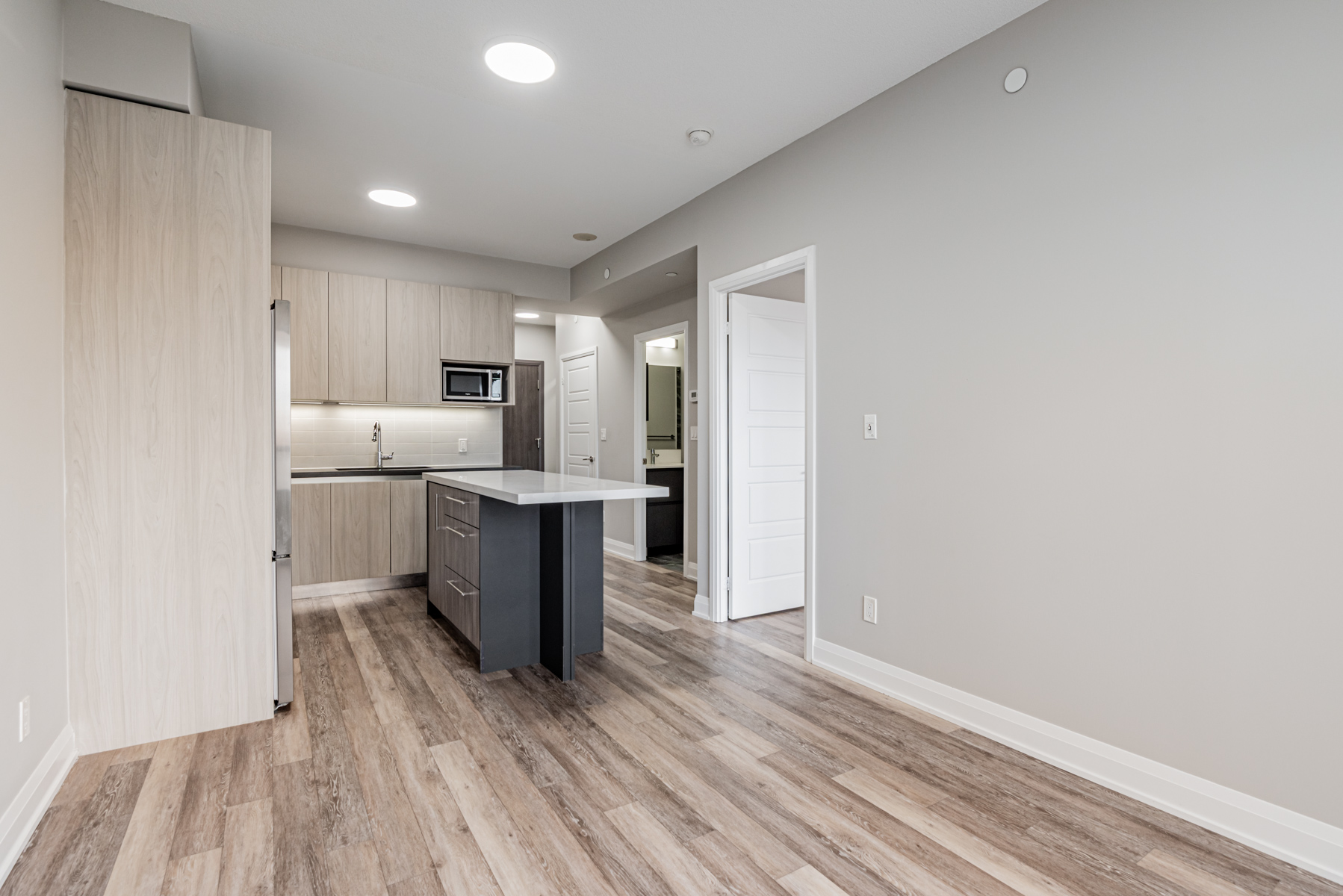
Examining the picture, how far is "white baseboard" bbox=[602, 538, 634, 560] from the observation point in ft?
20.1

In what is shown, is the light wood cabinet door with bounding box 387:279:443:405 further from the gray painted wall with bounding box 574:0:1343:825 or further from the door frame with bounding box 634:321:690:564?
the gray painted wall with bounding box 574:0:1343:825

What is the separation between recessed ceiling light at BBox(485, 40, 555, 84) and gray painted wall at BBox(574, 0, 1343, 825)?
139 centimetres

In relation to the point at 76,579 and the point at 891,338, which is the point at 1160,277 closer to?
the point at 891,338

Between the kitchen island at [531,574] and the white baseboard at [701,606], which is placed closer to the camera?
the kitchen island at [531,574]

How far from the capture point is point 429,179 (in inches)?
150

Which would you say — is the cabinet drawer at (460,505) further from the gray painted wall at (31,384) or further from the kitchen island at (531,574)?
the gray painted wall at (31,384)

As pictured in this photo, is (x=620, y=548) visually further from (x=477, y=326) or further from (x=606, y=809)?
(x=606, y=809)

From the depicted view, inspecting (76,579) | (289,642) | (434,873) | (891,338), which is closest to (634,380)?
(891,338)

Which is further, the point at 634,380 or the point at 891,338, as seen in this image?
the point at 634,380

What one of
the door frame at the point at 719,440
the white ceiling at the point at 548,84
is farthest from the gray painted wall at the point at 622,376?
the white ceiling at the point at 548,84

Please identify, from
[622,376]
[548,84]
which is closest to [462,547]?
[548,84]

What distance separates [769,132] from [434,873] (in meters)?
3.28

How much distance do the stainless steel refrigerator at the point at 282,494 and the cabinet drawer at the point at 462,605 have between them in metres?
0.77

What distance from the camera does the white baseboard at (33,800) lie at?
1686mm
